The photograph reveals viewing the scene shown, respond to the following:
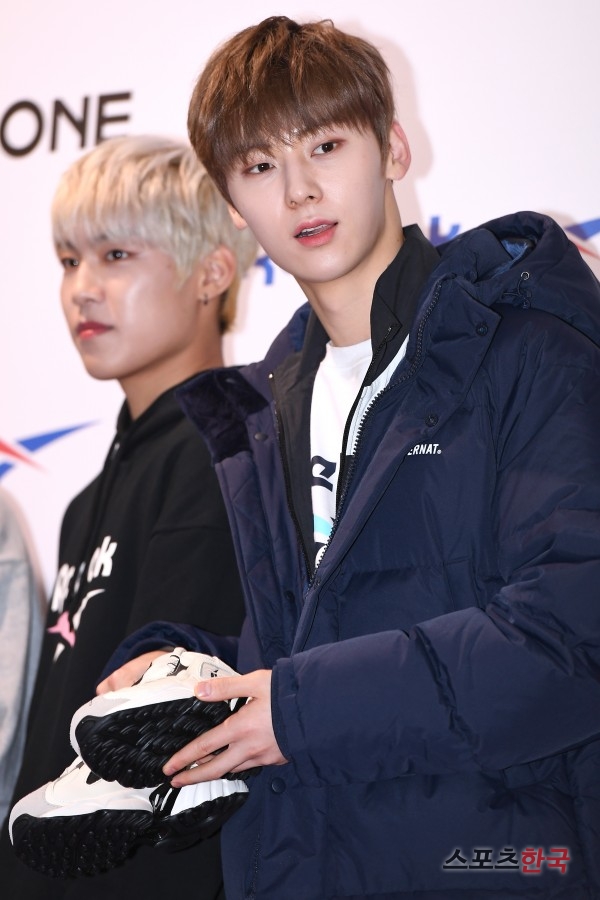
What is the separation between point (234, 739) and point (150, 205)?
3.51ft

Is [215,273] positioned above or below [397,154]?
below

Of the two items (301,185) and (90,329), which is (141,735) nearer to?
(301,185)

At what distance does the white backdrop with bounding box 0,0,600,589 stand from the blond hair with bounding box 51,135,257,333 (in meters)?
0.20

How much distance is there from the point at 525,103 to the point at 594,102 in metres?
0.11

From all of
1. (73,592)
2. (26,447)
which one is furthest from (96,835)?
(26,447)

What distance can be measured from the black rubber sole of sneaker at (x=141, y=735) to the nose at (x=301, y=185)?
58 centimetres

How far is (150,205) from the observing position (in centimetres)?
188

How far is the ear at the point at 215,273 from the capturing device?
1926 mm

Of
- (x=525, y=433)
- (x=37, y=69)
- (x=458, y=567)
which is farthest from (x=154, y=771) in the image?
(x=37, y=69)

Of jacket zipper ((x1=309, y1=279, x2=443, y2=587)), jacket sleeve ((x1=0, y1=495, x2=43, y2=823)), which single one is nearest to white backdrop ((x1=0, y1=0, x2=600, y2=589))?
jacket sleeve ((x1=0, y1=495, x2=43, y2=823))

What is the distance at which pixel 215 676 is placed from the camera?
1150 mm

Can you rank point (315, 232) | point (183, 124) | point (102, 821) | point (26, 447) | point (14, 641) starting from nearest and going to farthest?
point (102, 821)
point (315, 232)
point (14, 641)
point (183, 124)
point (26, 447)

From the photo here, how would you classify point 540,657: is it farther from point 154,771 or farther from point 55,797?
point 55,797

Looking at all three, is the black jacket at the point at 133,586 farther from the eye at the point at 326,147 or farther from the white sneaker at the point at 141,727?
the eye at the point at 326,147
